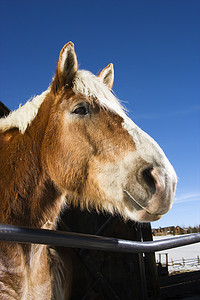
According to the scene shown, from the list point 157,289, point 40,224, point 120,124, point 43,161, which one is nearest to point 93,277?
point 157,289

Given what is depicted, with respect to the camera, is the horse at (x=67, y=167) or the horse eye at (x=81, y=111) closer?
the horse at (x=67, y=167)

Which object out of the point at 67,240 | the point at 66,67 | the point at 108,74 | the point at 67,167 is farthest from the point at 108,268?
the point at 67,240

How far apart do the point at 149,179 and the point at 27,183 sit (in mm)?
1128

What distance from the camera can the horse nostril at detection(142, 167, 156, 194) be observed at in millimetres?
1780

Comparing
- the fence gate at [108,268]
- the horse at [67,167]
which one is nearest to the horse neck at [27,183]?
the horse at [67,167]

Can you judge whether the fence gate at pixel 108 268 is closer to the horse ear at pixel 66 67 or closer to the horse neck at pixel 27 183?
the horse neck at pixel 27 183

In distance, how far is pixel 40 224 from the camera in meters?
2.19

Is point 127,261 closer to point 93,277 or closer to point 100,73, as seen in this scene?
point 93,277

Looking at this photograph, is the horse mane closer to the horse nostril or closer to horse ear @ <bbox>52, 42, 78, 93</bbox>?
horse ear @ <bbox>52, 42, 78, 93</bbox>

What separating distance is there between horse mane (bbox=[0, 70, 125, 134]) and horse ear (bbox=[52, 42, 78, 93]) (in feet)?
0.25

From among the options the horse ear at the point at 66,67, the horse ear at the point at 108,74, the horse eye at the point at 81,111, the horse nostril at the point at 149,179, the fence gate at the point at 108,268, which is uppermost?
the horse ear at the point at 108,74

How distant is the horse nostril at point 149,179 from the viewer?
1.78 meters

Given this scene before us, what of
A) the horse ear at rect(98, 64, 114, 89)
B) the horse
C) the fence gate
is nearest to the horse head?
the horse

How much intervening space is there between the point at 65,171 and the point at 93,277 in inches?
138
